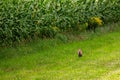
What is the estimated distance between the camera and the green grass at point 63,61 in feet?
28.4

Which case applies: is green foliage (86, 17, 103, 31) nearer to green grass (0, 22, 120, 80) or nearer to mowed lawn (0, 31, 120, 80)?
green grass (0, 22, 120, 80)

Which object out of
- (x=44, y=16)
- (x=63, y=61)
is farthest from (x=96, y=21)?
(x=63, y=61)

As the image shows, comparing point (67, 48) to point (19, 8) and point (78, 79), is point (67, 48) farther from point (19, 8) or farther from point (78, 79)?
point (78, 79)

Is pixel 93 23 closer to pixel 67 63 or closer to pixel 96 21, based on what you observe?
pixel 96 21

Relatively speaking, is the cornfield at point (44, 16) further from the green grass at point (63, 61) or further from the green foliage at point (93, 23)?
the green grass at point (63, 61)

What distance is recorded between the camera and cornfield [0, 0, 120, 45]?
36.8ft

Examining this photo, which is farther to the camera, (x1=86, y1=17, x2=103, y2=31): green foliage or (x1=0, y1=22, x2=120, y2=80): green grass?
(x1=86, y1=17, x2=103, y2=31): green foliage

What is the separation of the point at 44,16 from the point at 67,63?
280 centimetres

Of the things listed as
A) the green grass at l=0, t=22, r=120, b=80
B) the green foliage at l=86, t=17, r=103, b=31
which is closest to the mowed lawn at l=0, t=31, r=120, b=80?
the green grass at l=0, t=22, r=120, b=80

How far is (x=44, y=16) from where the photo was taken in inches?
481

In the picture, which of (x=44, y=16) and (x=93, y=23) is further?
(x=93, y=23)

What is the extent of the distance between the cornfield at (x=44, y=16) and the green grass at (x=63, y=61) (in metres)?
0.43

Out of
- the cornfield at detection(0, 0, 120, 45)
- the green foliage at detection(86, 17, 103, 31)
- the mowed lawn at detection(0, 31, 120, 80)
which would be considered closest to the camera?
the mowed lawn at detection(0, 31, 120, 80)

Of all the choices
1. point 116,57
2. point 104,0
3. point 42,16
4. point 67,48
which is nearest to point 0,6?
point 42,16
